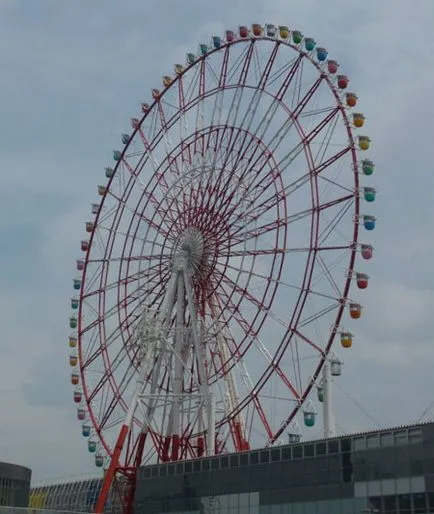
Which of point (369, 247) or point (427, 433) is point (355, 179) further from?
point (427, 433)

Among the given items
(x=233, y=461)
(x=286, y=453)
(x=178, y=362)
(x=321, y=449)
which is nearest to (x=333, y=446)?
(x=321, y=449)

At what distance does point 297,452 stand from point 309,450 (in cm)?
97

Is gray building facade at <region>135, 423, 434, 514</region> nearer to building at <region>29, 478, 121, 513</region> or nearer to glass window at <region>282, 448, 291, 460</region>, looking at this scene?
glass window at <region>282, 448, 291, 460</region>

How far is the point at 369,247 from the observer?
5644 cm

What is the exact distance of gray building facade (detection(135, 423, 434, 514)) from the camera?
150 ft

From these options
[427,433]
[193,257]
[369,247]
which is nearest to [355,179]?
[369,247]

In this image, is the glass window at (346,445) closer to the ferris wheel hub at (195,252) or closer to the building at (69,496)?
the ferris wheel hub at (195,252)

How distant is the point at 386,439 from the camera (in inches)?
1865

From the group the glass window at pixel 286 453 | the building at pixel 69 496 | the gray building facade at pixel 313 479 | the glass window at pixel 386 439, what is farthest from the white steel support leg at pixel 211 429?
the building at pixel 69 496

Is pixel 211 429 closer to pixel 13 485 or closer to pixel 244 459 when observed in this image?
pixel 244 459

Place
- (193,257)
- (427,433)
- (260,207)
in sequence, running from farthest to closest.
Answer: (193,257)
(260,207)
(427,433)

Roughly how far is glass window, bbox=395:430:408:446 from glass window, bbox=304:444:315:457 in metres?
5.71

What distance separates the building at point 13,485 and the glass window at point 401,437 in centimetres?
4244

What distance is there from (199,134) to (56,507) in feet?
140
